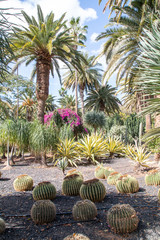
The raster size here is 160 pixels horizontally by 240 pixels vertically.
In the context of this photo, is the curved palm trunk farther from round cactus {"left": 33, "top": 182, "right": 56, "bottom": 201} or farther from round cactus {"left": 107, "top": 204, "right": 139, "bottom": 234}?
round cactus {"left": 107, "top": 204, "right": 139, "bottom": 234}

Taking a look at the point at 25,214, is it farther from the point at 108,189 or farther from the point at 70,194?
the point at 108,189

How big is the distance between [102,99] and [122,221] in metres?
24.4

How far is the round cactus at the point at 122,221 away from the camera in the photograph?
334cm

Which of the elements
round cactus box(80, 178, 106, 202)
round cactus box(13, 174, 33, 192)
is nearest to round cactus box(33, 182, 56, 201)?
round cactus box(80, 178, 106, 202)

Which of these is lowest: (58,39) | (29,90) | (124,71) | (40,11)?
(29,90)

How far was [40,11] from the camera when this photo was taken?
38.3 ft

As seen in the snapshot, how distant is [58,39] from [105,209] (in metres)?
9.03

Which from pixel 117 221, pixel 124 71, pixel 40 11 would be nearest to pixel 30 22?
pixel 40 11

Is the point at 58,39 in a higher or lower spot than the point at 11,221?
higher

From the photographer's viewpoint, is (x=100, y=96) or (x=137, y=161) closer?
(x=137, y=161)

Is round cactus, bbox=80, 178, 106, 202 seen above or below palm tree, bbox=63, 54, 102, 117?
below

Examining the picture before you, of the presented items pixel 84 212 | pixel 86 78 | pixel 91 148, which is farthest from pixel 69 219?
pixel 86 78

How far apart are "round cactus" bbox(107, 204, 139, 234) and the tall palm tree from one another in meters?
23.5

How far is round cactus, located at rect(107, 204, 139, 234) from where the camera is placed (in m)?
3.34
